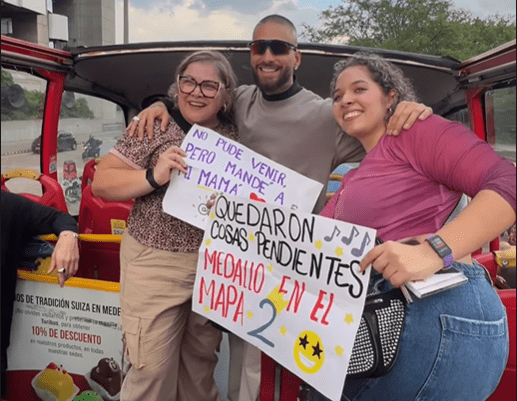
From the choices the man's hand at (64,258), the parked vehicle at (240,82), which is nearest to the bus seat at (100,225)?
the parked vehicle at (240,82)

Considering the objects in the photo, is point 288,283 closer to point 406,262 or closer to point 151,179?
point 406,262

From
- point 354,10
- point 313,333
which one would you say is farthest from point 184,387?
point 354,10

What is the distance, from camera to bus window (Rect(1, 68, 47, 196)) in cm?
215

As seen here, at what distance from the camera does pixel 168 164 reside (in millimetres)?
1543

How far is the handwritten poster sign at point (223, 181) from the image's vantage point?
1.59m

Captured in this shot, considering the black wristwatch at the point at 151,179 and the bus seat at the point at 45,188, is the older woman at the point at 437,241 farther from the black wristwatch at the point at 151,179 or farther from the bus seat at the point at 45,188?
the bus seat at the point at 45,188

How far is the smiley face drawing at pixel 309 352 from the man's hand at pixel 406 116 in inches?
23.9

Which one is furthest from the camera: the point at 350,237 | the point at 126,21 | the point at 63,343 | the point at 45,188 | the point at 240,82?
the point at 240,82

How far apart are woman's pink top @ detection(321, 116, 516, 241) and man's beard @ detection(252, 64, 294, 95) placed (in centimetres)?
60

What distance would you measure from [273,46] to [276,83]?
0.14m

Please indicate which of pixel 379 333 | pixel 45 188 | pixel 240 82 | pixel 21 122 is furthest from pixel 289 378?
pixel 240 82

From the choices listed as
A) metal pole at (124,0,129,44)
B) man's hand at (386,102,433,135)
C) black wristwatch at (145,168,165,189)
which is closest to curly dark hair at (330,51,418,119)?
man's hand at (386,102,433,135)

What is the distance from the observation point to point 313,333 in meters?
1.25

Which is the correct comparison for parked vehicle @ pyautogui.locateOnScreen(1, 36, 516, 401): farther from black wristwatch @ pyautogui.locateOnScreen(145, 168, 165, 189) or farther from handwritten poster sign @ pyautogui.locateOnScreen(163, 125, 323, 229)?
black wristwatch @ pyautogui.locateOnScreen(145, 168, 165, 189)
